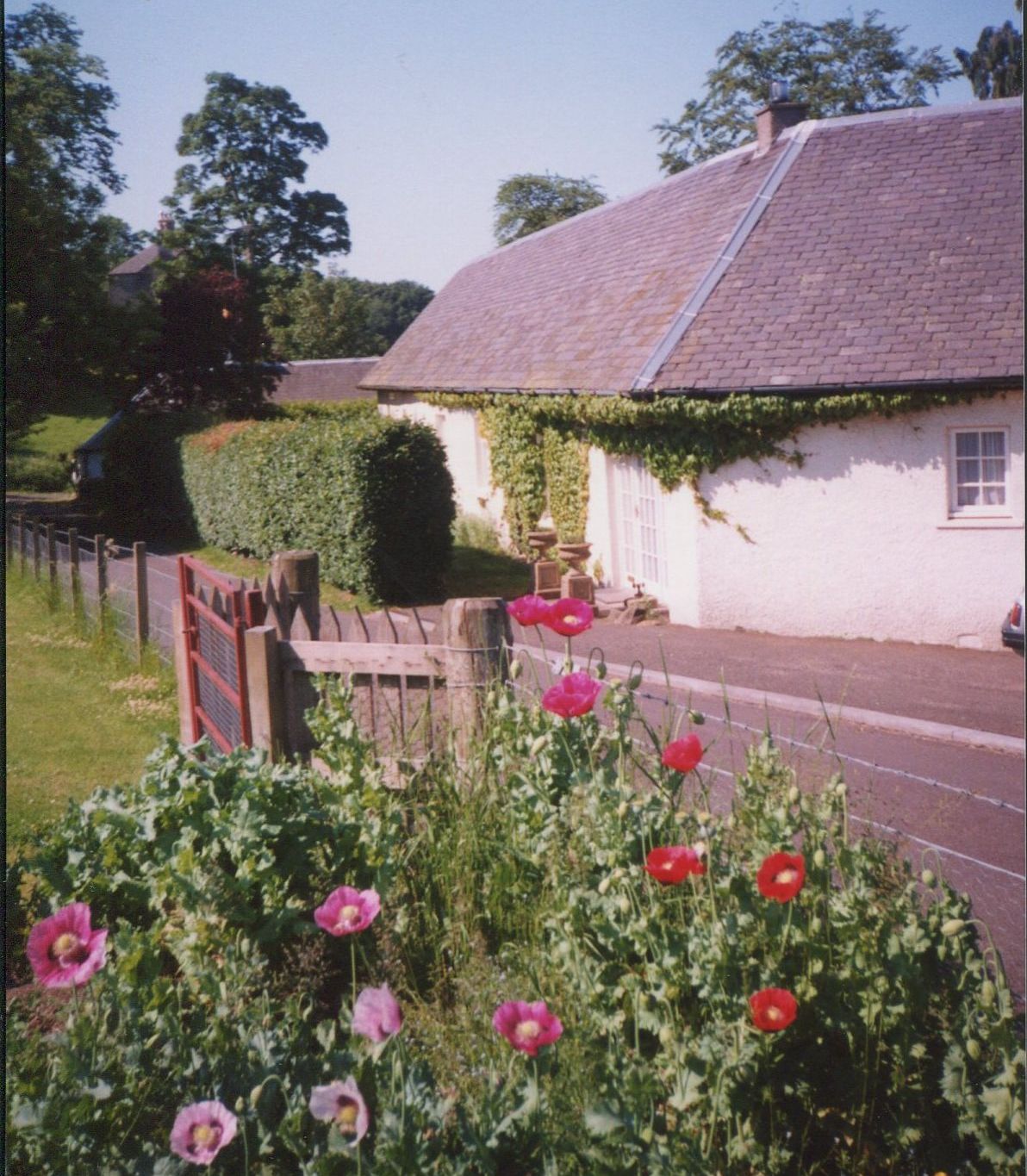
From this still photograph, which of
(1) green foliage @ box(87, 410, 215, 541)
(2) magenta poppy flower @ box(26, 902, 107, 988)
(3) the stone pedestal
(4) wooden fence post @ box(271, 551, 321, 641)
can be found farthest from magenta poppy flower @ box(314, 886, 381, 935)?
(1) green foliage @ box(87, 410, 215, 541)

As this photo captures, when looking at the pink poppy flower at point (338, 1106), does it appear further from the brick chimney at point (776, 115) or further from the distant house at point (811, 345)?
the distant house at point (811, 345)

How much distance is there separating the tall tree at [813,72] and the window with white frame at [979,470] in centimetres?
830

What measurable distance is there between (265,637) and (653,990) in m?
2.80

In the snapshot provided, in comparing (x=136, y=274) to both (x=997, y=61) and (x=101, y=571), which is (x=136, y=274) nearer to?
(x=101, y=571)

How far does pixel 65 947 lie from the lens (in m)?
2.70

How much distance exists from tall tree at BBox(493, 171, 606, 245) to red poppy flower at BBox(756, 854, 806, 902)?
2.45 metres

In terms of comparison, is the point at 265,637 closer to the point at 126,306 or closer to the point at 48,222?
the point at 48,222

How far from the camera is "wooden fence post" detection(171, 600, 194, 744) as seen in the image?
6.79m

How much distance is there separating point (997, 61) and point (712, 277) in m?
9.82

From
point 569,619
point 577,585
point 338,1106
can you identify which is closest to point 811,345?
point 577,585

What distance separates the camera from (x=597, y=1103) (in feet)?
7.98

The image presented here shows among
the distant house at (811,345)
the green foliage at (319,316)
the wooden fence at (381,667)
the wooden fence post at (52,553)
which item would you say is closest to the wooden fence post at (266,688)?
the wooden fence at (381,667)

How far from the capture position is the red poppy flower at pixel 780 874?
2365 mm

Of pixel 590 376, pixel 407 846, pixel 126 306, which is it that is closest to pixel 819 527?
pixel 590 376
